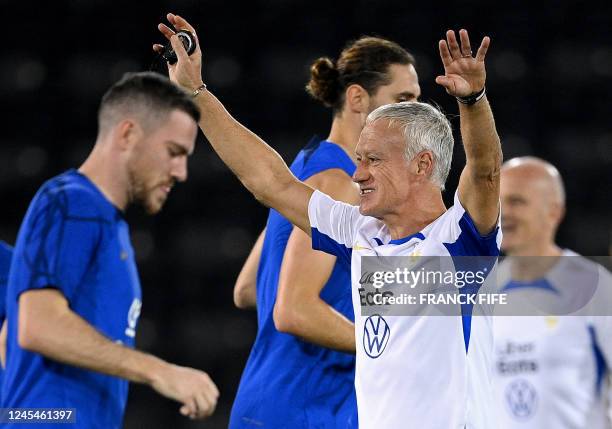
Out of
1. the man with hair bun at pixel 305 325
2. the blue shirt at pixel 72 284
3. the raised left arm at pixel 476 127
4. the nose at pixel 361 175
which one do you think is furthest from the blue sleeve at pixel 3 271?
the raised left arm at pixel 476 127

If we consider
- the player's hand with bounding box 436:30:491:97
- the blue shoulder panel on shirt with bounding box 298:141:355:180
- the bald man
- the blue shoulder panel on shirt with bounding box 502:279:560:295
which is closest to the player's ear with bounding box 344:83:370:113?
the blue shoulder panel on shirt with bounding box 298:141:355:180

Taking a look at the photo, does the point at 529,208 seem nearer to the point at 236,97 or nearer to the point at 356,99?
the point at 356,99

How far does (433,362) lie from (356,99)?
4.26 ft

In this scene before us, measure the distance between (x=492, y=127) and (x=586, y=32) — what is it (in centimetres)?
576

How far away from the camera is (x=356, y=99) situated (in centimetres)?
343

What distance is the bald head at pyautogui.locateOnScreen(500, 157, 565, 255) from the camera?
189 inches

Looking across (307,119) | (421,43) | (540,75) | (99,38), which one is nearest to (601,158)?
(540,75)

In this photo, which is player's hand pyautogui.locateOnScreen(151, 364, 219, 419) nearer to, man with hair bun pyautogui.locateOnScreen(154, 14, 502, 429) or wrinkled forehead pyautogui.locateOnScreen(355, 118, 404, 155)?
man with hair bun pyautogui.locateOnScreen(154, 14, 502, 429)

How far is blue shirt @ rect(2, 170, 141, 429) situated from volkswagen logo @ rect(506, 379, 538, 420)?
91.8 inches

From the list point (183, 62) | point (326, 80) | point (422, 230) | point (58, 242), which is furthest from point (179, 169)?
point (422, 230)

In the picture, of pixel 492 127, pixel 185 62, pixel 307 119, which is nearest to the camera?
pixel 492 127

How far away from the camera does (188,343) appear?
6.66 metres

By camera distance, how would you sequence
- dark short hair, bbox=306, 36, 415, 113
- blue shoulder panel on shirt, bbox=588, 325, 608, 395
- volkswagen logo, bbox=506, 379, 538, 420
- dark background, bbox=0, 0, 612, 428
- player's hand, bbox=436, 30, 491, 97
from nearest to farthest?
player's hand, bbox=436, 30, 491, 97, dark short hair, bbox=306, 36, 415, 113, blue shoulder panel on shirt, bbox=588, 325, 608, 395, volkswagen logo, bbox=506, 379, 538, 420, dark background, bbox=0, 0, 612, 428

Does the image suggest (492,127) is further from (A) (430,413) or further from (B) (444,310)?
(A) (430,413)
